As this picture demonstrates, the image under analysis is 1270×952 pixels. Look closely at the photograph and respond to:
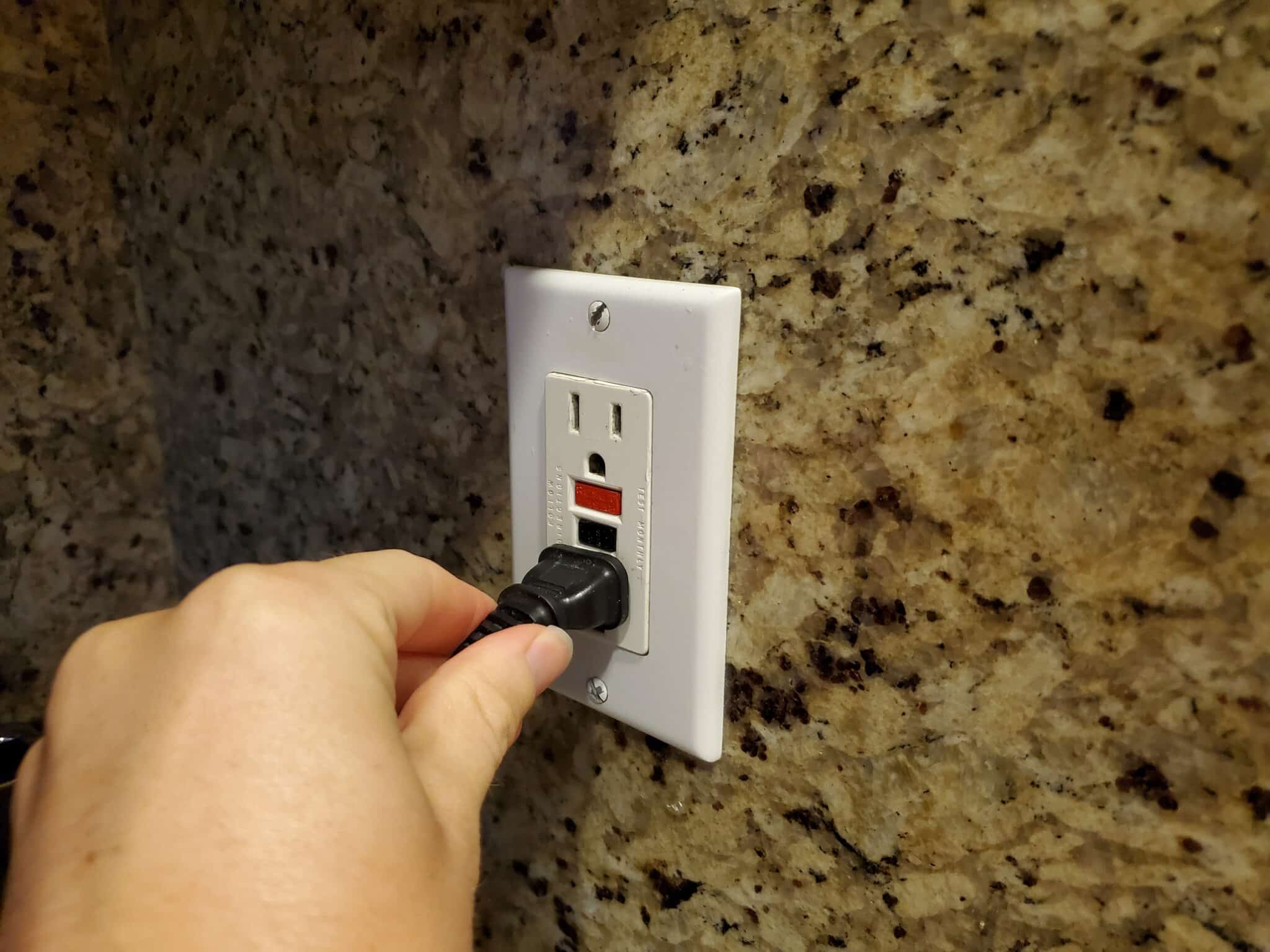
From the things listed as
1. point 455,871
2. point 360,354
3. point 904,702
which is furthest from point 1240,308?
point 360,354

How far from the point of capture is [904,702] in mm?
380

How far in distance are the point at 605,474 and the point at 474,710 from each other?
0.13 metres

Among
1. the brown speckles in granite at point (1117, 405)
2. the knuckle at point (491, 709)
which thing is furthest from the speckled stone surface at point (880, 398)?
the knuckle at point (491, 709)

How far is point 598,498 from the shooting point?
43cm

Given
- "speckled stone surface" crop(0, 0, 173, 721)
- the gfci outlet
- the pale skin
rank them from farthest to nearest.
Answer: "speckled stone surface" crop(0, 0, 173, 721)
the gfci outlet
the pale skin

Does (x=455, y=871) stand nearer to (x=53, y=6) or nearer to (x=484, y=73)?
(x=484, y=73)

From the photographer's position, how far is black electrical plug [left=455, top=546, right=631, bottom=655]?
412 mm

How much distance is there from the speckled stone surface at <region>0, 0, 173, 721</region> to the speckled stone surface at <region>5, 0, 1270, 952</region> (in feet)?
0.46

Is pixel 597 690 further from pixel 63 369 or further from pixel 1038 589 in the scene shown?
pixel 63 369

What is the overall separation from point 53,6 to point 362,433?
14.9 inches

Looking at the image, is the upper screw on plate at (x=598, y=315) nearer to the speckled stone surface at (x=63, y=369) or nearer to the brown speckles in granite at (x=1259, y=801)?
the brown speckles in granite at (x=1259, y=801)

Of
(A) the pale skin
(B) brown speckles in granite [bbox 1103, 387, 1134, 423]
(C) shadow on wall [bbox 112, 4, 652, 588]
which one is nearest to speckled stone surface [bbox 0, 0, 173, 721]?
(C) shadow on wall [bbox 112, 4, 652, 588]

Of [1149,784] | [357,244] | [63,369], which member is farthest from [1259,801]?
[63,369]

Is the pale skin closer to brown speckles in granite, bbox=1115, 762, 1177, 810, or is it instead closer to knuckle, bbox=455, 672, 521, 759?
knuckle, bbox=455, 672, 521, 759
